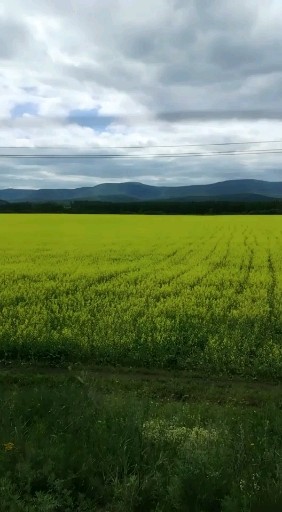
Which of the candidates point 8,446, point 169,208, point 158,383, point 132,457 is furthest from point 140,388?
point 169,208

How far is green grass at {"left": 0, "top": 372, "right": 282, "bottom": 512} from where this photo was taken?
3797 mm

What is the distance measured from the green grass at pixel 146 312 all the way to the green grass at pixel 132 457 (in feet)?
8.72

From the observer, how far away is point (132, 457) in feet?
14.6

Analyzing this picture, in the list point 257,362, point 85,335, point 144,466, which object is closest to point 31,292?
point 85,335

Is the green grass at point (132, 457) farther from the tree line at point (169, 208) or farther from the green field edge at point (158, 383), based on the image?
the tree line at point (169, 208)

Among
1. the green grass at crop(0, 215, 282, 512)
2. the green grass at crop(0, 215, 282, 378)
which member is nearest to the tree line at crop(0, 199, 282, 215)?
the green grass at crop(0, 215, 282, 378)

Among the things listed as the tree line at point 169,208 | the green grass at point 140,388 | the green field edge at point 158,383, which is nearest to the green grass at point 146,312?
the green grass at point 140,388

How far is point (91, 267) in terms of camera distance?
18.1 meters

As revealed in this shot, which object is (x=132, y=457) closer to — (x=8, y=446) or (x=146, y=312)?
(x=8, y=446)

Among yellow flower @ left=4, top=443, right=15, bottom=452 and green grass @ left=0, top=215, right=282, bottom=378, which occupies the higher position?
yellow flower @ left=4, top=443, right=15, bottom=452

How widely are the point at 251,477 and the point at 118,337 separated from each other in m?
5.53

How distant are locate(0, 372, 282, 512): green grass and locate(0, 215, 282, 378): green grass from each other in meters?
2.66

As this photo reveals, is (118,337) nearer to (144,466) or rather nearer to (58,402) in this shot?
(58,402)

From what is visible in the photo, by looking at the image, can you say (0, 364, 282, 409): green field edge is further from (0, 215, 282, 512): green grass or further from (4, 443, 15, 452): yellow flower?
(4, 443, 15, 452): yellow flower
